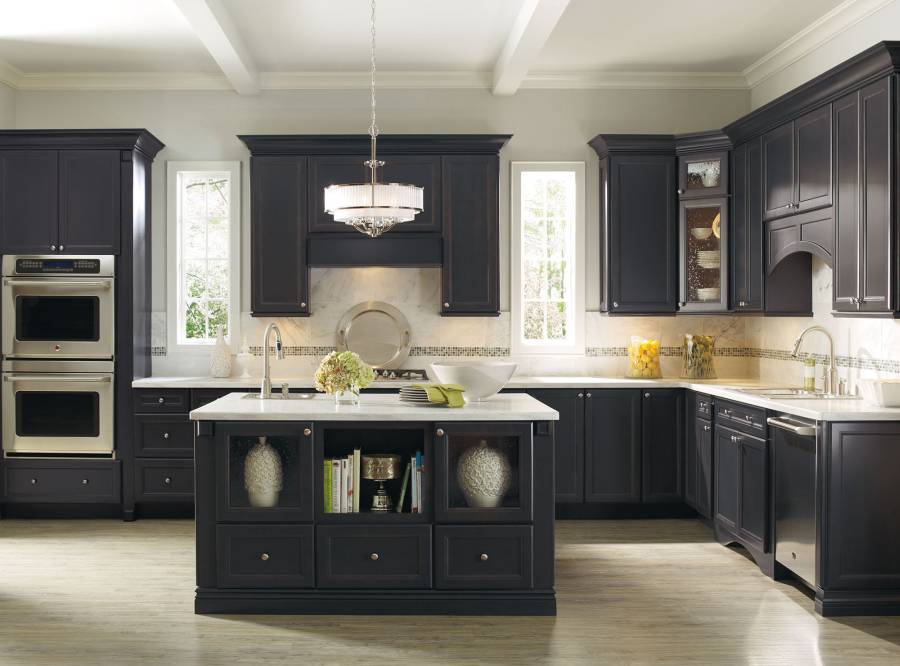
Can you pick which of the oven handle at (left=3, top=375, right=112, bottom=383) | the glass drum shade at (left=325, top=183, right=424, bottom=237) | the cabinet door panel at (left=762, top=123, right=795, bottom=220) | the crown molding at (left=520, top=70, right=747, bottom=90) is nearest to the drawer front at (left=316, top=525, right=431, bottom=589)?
the glass drum shade at (left=325, top=183, right=424, bottom=237)

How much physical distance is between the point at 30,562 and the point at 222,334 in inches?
78.6

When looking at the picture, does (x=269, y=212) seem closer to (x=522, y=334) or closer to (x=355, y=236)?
(x=355, y=236)

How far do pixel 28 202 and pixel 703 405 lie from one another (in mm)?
4662

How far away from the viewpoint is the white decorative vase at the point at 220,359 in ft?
19.2

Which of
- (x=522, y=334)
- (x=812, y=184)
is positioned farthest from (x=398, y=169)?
(x=812, y=184)

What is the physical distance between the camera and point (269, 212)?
19.0 feet

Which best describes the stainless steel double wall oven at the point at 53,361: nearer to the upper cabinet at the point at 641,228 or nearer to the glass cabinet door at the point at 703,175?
the upper cabinet at the point at 641,228

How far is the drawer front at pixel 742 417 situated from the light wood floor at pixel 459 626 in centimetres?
75

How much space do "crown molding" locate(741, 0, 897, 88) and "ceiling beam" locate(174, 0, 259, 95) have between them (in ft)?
11.5

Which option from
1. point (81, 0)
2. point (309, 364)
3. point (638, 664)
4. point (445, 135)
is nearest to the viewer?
point (638, 664)

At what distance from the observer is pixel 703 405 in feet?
17.1

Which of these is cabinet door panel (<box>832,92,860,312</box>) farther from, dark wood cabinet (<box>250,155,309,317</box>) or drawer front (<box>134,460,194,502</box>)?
drawer front (<box>134,460,194,502</box>)

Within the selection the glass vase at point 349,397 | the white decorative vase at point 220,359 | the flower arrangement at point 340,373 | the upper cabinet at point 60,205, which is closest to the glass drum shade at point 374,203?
the flower arrangement at point 340,373

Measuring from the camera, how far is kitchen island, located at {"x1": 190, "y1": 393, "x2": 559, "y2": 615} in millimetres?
3697
